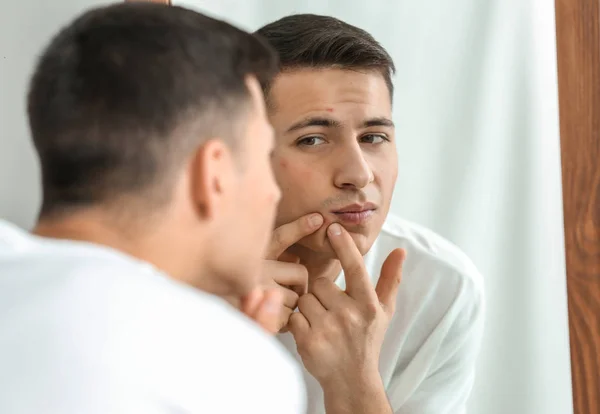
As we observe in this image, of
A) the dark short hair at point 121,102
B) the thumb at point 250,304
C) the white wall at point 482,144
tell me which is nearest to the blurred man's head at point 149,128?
the dark short hair at point 121,102

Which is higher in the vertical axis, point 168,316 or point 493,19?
point 493,19

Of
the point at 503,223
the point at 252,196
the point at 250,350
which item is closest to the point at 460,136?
the point at 503,223

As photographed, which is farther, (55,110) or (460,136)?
(460,136)

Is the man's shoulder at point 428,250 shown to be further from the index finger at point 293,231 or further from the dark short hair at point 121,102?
the dark short hair at point 121,102

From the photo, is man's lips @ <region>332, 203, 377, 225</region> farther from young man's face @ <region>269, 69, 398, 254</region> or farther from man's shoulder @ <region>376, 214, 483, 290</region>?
man's shoulder @ <region>376, 214, 483, 290</region>

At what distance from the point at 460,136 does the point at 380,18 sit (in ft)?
0.63

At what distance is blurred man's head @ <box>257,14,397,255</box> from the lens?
817 millimetres

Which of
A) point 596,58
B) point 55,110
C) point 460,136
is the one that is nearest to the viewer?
point 55,110

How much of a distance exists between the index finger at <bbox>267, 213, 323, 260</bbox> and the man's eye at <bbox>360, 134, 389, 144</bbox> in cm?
11

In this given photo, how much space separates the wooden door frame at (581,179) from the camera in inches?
32.5

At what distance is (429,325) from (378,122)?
29cm

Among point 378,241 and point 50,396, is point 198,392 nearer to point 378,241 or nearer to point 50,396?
point 50,396

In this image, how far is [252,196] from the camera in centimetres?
55

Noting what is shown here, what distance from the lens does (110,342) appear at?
390 mm
